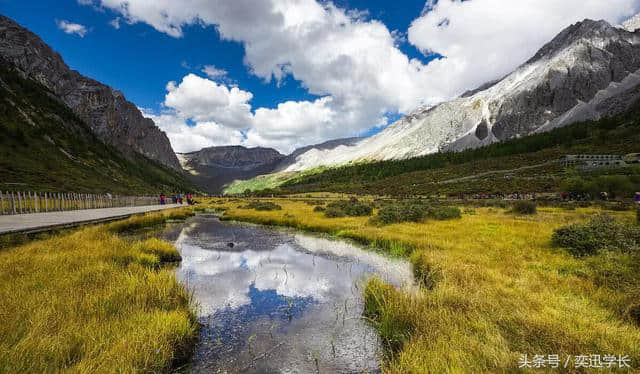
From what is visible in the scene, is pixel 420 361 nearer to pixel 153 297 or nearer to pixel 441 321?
pixel 441 321

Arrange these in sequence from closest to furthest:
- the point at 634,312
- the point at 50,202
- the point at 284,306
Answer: the point at 634,312, the point at 284,306, the point at 50,202

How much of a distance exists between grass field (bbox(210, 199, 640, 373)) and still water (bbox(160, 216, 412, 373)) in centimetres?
95

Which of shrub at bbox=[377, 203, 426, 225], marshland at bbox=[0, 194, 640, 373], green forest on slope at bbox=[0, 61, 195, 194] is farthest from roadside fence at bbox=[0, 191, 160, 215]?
green forest on slope at bbox=[0, 61, 195, 194]

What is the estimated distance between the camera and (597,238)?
12.3 meters

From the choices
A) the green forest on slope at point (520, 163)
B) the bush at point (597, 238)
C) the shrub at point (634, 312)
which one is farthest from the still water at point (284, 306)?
the green forest on slope at point (520, 163)

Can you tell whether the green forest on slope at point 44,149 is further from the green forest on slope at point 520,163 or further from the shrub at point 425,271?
the green forest on slope at point 520,163

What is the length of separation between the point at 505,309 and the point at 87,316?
9.22m

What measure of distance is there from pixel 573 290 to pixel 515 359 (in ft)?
17.6

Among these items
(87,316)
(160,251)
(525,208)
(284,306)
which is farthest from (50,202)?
(525,208)

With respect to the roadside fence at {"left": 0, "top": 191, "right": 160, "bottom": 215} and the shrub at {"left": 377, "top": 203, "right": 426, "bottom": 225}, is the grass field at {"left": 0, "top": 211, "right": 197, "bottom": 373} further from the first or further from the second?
the shrub at {"left": 377, "top": 203, "right": 426, "bottom": 225}

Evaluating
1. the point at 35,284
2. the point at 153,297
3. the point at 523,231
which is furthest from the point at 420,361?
the point at 523,231

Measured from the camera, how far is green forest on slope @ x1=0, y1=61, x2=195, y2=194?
233 feet

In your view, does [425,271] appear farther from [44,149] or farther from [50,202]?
[44,149]

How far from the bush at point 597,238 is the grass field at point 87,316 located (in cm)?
1472
